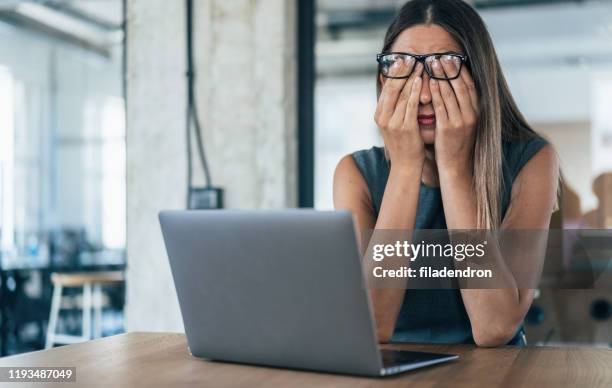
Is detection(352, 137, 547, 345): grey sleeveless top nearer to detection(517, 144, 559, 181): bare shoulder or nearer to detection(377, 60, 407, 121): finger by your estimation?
detection(517, 144, 559, 181): bare shoulder

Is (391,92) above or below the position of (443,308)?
above

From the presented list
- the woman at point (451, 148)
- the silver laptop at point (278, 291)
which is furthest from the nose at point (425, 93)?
the silver laptop at point (278, 291)

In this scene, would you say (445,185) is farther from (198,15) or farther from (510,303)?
(198,15)

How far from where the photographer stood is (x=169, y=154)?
2607mm

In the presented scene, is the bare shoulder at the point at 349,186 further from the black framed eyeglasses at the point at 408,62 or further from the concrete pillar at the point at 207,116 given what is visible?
the concrete pillar at the point at 207,116

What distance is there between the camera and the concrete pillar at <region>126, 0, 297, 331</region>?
255 cm

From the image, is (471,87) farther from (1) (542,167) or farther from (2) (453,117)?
(1) (542,167)

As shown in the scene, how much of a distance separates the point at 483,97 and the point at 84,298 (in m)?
3.50

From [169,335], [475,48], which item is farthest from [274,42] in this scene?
[169,335]

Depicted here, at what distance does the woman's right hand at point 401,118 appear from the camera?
1492 mm

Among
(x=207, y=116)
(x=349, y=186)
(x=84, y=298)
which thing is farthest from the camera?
(x=84, y=298)

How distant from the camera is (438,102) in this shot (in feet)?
4.83

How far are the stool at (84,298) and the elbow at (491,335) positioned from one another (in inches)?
133

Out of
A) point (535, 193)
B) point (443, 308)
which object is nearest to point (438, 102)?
point (535, 193)
